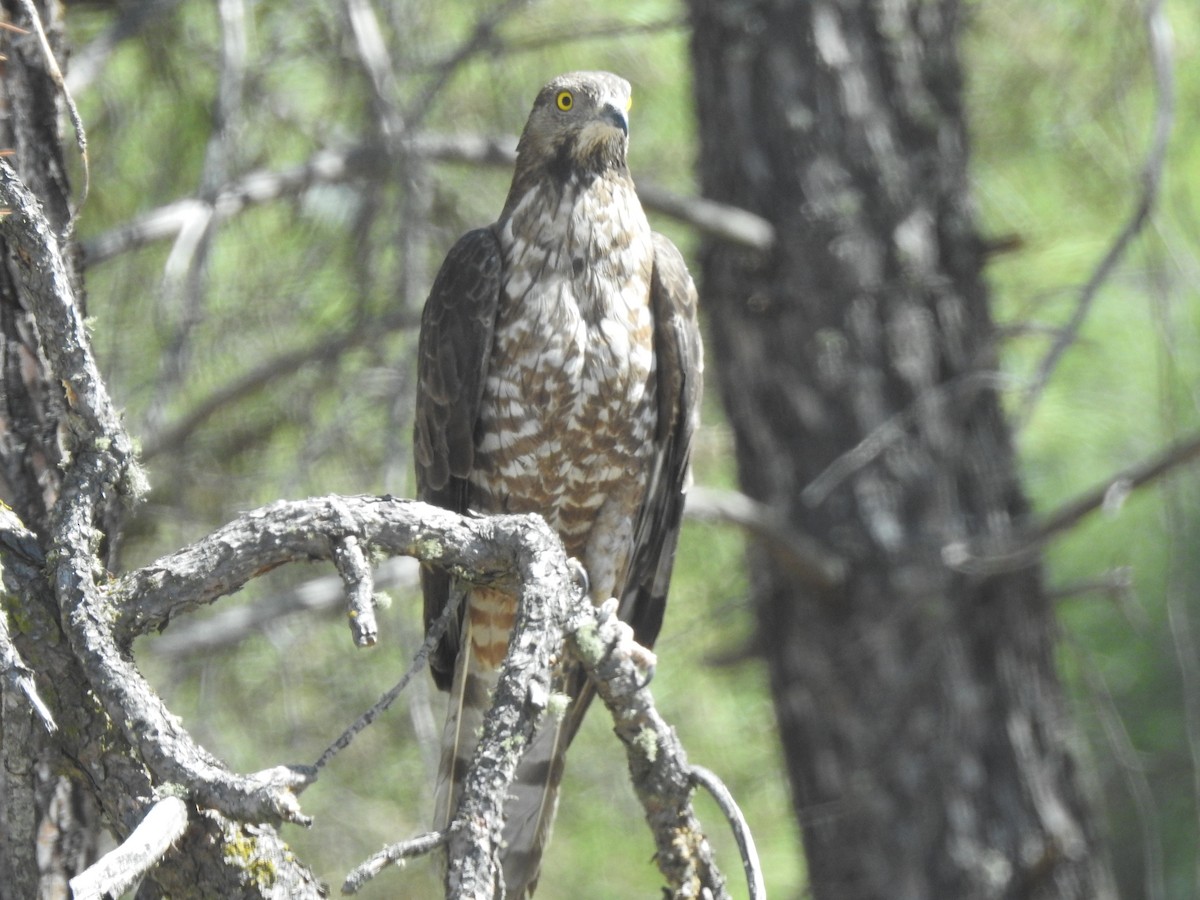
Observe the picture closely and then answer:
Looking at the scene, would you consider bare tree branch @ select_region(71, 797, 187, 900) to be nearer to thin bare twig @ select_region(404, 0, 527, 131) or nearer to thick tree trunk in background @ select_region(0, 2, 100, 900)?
thick tree trunk in background @ select_region(0, 2, 100, 900)

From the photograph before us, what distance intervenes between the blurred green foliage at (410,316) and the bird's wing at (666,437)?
24.9 inches

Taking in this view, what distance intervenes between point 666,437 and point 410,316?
2.77 feet

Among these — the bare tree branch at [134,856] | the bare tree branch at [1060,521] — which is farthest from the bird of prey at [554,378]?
the bare tree branch at [134,856]

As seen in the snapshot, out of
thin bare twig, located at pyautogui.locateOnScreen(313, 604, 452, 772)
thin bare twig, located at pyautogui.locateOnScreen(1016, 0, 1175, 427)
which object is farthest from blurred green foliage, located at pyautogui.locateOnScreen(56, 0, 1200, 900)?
thin bare twig, located at pyautogui.locateOnScreen(313, 604, 452, 772)

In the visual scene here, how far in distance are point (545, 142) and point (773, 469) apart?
147cm

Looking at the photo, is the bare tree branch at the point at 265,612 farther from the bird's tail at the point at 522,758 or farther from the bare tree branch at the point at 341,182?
the bare tree branch at the point at 341,182

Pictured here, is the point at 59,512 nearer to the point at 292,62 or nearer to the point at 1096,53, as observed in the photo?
the point at 292,62

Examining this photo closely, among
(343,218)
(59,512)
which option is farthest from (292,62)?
(59,512)

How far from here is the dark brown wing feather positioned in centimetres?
316

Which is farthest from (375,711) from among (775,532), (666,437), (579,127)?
(775,532)

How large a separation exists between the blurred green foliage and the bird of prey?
0.30 m

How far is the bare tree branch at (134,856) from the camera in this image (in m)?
1.27

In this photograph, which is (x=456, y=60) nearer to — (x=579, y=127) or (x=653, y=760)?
(x=579, y=127)

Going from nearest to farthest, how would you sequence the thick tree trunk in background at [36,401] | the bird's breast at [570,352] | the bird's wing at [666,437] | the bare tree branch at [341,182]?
the thick tree trunk in background at [36,401]
the bird's breast at [570,352]
the bird's wing at [666,437]
the bare tree branch at [341,182]
